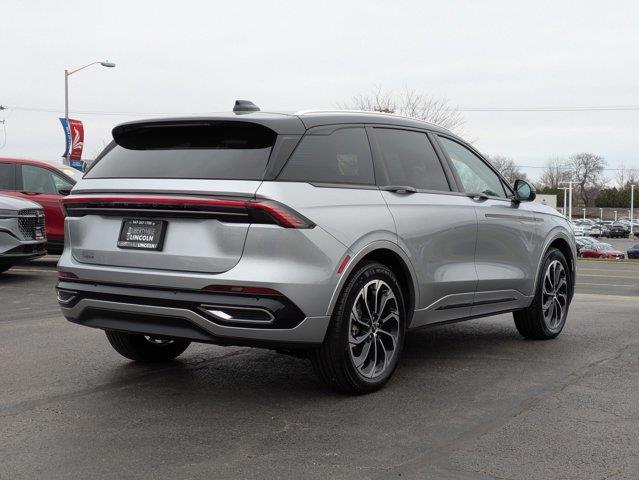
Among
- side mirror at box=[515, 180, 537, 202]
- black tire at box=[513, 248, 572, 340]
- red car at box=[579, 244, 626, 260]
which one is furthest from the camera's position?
red car at box=[579, 244, 626, 260]

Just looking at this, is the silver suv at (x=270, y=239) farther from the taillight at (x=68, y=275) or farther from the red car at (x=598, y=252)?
the red car at (x=598, y=252)

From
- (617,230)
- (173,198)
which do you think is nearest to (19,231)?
(173,198)

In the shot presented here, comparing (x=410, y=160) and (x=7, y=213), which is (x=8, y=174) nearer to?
(x=7, y=213)

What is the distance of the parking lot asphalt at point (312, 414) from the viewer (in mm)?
3791

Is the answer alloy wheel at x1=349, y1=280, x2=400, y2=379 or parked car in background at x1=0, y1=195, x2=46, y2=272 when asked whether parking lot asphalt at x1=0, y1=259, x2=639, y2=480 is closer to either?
alloy wheel at x1=349, y1=280, x2=400, y2=379

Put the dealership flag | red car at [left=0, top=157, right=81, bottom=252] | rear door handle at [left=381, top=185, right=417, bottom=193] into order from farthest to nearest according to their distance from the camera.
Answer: the dealership flag < red car at [left=0, top=157, right=81, bottom=252] < rear door handle at [left=381, top=185, right=417, bottom=193]

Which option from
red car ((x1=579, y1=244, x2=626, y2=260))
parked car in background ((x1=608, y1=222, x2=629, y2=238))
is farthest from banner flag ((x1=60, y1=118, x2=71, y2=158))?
parked car in background ((x1=608, y1=222, x2=629, y2=238))

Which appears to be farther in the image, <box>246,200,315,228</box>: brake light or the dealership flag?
the dealership flag

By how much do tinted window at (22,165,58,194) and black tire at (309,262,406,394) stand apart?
10.8 meters

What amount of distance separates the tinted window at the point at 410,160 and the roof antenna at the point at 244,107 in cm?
86

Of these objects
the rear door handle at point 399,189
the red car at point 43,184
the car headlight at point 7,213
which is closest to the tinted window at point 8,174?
the red car at point 43,184

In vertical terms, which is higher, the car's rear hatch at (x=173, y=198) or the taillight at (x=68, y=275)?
the car's rear hatch at (x=173, y=198)

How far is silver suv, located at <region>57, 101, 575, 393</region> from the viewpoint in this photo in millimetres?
4500

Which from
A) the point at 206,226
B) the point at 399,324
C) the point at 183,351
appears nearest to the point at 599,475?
the point at 399,324
